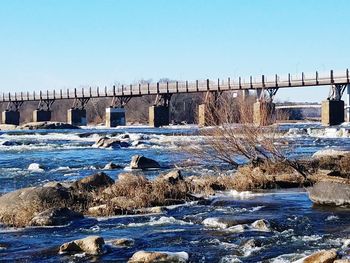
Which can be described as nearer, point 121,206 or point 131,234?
point 131,234

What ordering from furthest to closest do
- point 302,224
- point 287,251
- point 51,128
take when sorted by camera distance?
point 51,128 → point 302,224 → point 287,251

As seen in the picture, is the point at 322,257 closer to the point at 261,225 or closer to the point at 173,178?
the point at 261,225

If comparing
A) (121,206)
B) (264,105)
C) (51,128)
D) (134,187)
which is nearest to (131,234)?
(121,206)

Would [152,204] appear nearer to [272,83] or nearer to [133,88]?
[272,83]

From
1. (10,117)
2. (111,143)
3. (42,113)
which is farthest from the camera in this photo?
(10,117)

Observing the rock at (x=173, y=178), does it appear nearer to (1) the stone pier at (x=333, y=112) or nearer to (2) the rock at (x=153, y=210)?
(2) the rock at (x=153, y=210)

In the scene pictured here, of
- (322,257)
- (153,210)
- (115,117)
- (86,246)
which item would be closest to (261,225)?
(153,210)

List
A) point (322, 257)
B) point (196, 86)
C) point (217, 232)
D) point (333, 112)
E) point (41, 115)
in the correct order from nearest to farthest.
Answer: point (322, 257), point (217, 232), point (333, 112), point (196, 86), point (41, 115)

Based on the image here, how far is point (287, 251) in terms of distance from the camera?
1138 cm

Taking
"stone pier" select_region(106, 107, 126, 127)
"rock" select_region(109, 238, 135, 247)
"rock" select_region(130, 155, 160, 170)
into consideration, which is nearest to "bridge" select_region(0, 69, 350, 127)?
"stone pier" select_region(106, 107, 126, 127)

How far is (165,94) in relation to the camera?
89750 mm

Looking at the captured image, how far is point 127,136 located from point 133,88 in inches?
1715

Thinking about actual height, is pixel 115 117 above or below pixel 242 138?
above

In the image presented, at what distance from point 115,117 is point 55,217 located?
266ft
